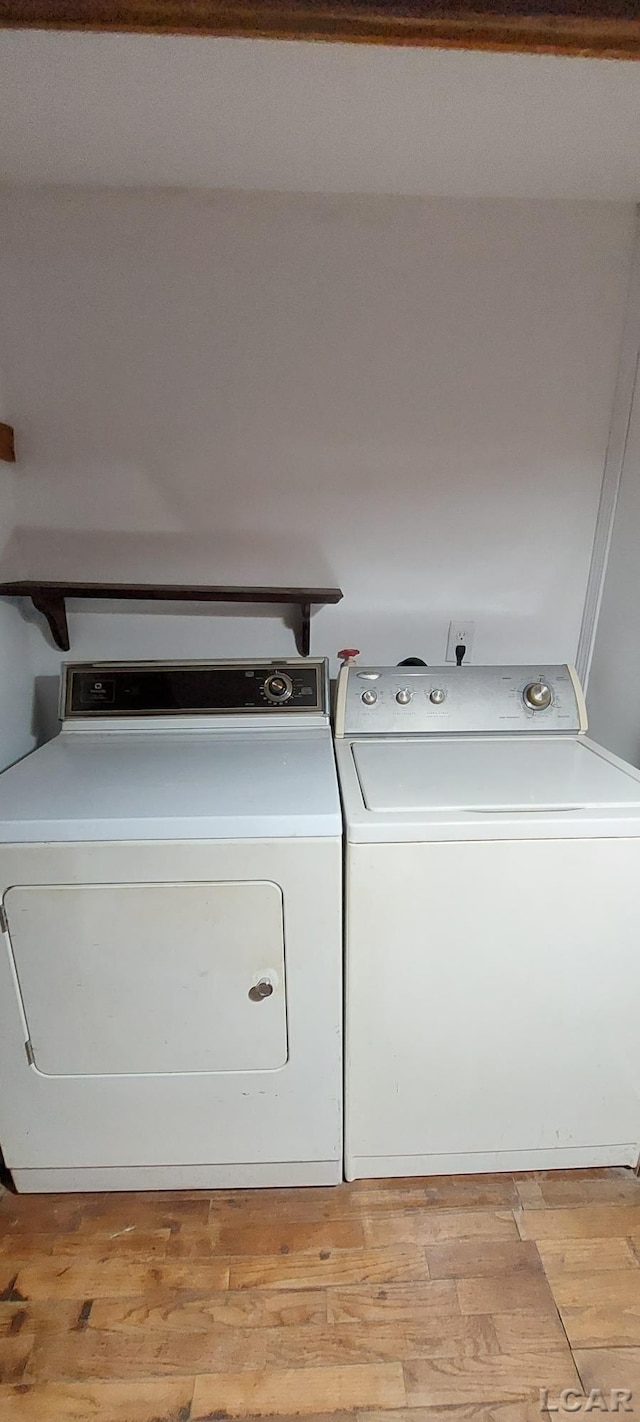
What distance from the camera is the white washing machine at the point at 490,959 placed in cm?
106

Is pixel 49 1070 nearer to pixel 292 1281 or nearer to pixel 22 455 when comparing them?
pixel 292 1281

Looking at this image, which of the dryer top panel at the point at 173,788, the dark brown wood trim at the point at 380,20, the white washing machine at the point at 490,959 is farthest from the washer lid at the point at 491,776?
the dark brown wood trim at the point at 380,20

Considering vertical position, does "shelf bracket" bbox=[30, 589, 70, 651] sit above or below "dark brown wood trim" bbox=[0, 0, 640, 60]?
below

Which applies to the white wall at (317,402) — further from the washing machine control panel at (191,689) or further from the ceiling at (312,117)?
the washing machine control panel at (191,689)

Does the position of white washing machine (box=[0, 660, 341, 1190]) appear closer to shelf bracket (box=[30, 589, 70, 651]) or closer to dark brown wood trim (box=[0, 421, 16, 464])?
shelf bracket (box=[30, 589, 70, 651])

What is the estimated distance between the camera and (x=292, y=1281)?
43.5 inches

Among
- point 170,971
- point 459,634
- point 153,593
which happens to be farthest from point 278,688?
point 170,971

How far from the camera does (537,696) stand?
1.47 meters

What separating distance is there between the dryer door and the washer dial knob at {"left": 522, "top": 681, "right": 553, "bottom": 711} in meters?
0.81

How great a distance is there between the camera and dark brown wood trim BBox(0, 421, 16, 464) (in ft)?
4.88

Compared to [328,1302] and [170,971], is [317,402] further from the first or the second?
[328,1302]

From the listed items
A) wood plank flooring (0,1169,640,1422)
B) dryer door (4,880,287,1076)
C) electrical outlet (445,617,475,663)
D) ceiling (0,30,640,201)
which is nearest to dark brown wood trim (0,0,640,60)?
ceiling (0,30,640,201)

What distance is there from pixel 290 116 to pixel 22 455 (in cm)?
98

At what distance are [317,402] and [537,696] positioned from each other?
38.2 inches
